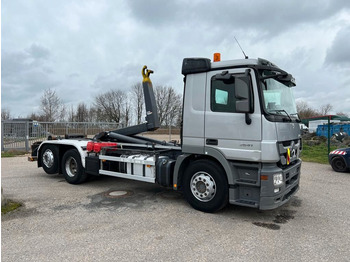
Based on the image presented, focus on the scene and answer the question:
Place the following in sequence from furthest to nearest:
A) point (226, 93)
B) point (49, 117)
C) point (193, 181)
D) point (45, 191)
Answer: point (49, 117) → point (45, 191) → point (193, 181) → point (226, 93)

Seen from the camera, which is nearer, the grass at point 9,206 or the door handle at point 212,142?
the door handle at point 212,142

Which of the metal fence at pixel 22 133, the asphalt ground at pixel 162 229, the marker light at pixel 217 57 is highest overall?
the marker light at pixel 217 57

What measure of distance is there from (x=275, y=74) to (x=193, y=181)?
250 centimetres

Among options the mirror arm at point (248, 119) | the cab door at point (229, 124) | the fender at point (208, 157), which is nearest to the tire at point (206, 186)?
the fender at point (208, 157)

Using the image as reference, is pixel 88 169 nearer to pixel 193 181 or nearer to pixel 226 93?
pixel 193 181

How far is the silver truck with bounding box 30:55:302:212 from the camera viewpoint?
4.34 m

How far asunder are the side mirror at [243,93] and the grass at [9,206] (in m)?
4.75

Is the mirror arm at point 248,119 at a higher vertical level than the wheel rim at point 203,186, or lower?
higher

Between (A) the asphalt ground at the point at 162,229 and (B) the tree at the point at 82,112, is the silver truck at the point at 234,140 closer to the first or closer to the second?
(A) the asphalt ground at the point at 162,229

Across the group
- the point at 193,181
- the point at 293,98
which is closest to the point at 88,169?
the point at 193,181

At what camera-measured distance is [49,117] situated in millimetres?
34500

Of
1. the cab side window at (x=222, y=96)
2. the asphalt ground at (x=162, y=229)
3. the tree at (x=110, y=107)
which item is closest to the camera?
the asphalt ground at (x=162, y=229)

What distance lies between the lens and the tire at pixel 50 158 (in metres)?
7.77

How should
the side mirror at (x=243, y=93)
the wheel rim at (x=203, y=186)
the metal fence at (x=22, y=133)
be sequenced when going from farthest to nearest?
the metal fence at (x=22, y=133) < the wheel rim at (x=203, y=186) < the side mirror at (x=243, y=93)
